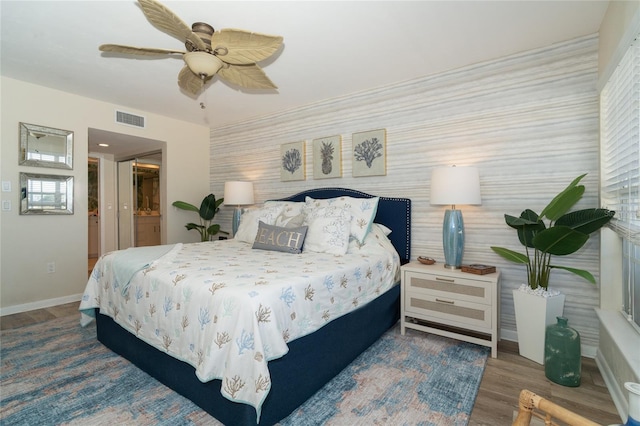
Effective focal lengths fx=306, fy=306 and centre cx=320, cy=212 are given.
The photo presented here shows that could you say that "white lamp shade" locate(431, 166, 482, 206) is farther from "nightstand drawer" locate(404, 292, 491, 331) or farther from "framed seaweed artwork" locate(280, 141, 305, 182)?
"framed seaweed artwork" locate(280, 141, 305, 182)

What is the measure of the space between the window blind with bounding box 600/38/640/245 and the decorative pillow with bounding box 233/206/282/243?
271cm

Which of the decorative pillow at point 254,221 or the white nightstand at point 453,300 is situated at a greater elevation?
the decorative pillow at point 254,221

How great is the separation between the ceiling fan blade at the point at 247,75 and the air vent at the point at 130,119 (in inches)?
97.4

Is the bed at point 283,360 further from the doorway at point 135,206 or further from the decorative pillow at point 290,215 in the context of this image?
the doorway at point 135,206

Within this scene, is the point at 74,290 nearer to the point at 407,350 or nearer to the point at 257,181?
the point at 257,181

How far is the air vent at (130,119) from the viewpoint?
157 inches

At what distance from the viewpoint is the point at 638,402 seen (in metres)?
0.71

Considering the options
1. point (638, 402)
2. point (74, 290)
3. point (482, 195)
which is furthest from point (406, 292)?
point (74, 290)

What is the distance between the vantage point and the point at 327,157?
3703 millimetres

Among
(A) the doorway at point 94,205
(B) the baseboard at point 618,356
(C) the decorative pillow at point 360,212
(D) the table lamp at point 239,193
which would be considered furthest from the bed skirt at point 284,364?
(A) the doorway at point 94,205

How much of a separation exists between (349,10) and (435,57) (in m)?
1.02

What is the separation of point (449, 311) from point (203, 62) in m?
2.54

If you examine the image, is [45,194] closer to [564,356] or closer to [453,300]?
[453,300]

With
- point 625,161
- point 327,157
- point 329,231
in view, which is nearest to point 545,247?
point 625,161
